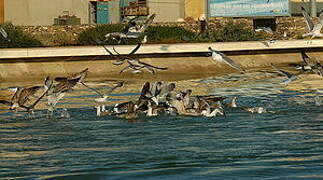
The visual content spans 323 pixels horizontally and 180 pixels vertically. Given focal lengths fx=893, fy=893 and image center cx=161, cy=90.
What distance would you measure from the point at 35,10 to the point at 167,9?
7596 mm

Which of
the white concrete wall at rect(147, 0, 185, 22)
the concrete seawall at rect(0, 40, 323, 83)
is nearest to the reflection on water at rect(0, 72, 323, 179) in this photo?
the concrete seawall at rect(0, 40, 323, 83)

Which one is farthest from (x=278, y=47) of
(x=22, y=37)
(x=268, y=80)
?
(x=22, y=37)

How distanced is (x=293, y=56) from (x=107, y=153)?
70.4 ft

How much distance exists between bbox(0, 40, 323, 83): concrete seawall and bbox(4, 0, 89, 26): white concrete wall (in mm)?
18115

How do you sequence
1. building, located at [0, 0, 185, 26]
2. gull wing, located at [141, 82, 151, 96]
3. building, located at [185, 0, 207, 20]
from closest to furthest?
1. gull wing, located at [141, 82, 151, 96]
2. building, located at [0, 0, 185, 26]
3. building, located at [185, 0, 207, 20]

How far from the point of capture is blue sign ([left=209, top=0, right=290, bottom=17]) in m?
51.3

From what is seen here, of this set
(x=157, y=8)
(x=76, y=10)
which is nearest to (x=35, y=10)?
(x=76, y=10)

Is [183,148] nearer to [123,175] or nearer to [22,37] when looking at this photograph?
[123,175]

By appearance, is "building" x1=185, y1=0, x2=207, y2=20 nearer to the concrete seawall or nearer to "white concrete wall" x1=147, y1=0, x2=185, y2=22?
"white concrete wall" x1=147, y1=0, x2=185, y2=22

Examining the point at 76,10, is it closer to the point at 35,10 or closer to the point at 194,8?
the point at 35,10

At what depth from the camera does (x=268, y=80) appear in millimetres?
28328

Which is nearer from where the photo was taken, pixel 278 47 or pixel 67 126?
pixel 67 126

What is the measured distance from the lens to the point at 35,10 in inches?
A: 1943

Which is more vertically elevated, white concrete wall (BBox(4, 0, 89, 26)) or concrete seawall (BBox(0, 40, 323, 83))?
white concrete wall (BBox(4, 0, 89, 26))
